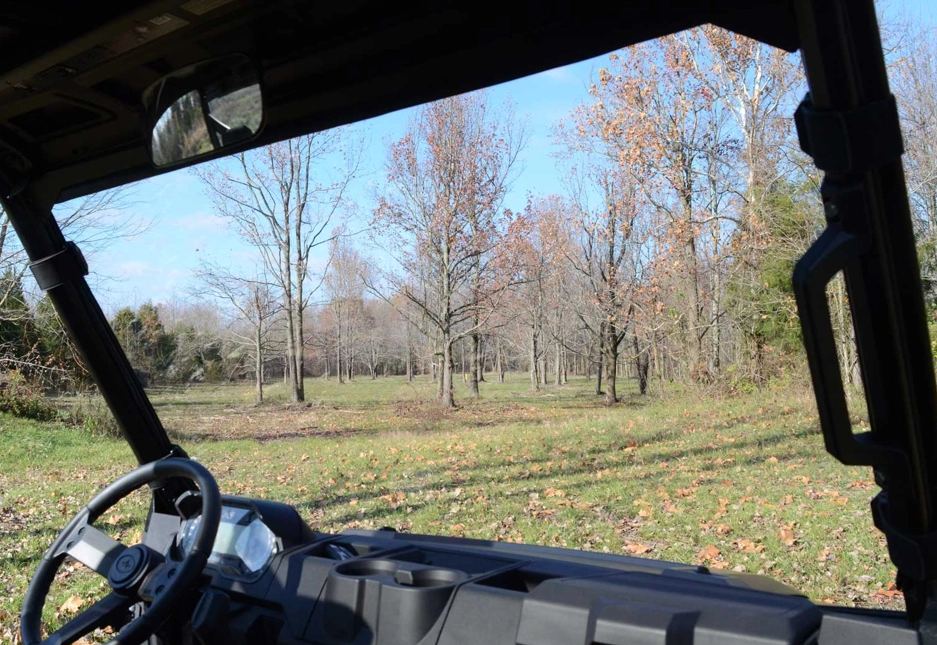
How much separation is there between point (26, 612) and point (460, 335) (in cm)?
2259

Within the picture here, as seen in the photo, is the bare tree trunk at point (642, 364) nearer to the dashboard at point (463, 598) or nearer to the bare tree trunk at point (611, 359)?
the bare tree trunk at point (611, 359)

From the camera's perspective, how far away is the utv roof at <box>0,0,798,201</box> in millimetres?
1454

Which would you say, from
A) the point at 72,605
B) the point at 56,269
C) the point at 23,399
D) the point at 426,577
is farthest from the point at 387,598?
the point at 23,399

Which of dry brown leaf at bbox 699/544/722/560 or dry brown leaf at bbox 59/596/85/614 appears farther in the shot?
dry brown leaf at bbox 699/544/722/560

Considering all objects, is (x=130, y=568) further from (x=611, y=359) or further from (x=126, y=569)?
(x=611, y=359)

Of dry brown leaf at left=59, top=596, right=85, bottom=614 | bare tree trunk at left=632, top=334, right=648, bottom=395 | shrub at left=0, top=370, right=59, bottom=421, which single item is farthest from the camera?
bare tree trunk at left=632, top=334, right=648, bottom=395

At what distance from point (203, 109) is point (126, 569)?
1291mm

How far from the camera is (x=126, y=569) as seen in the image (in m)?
1.98

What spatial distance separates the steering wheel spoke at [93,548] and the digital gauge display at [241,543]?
0.18 metres

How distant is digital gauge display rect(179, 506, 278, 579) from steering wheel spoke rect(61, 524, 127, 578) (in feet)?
0.60

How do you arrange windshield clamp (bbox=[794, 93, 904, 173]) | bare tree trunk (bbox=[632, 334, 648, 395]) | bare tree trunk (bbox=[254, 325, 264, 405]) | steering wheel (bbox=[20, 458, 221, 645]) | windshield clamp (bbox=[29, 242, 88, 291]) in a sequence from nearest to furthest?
1. windshield clamp (bbox=[794, 93, 904, 173])
2. steering wheel (bbox=[20, 458, 221, 645])
3. windshield clamp (bbox=[29, 242, 88, 291])
4. bare tree trunk (bbox=[254, 325, 264, 405])
5. bare tree trunk (bbox=[632, 334, 648, 395])

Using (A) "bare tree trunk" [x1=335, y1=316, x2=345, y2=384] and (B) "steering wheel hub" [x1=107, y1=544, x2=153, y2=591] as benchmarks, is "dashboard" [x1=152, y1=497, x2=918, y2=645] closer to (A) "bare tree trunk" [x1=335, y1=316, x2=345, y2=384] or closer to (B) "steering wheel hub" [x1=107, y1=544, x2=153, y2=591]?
(B) "steering wheel hub" [x1=107, y1=544, x2=153, y2=591]

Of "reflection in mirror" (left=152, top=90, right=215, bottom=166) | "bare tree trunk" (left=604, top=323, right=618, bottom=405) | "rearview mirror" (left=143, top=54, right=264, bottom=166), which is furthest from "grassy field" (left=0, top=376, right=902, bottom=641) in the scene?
"bare tree trunk" (left=604, top=323, right=618, bottom=405)

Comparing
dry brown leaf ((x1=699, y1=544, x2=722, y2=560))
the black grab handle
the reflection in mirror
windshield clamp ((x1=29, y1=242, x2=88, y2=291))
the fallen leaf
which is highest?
the reflection in mirror
